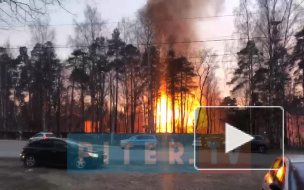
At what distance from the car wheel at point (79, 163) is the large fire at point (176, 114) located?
32.9 meters

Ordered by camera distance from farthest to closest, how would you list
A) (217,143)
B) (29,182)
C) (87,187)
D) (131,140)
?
(131,140), (217,143), (29,182), (87,187)

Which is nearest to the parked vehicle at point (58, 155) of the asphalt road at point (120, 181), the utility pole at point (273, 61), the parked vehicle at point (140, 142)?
the asphalt road at point (120, 181)

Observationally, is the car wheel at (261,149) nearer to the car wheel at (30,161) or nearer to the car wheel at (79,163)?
the car wheel at (79,163)

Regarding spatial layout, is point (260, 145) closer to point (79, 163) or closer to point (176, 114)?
point (79, 163)

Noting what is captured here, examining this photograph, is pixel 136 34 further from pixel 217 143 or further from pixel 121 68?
pixel 217 143

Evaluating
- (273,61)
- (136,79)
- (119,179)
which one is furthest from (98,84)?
(119,179)

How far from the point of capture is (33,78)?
51625 millimetres

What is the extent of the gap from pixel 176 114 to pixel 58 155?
42.9 metres

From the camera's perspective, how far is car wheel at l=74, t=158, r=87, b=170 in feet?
42.8

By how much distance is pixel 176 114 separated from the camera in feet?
183

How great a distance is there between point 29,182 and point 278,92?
25323 mm

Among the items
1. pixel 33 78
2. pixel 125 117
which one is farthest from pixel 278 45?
pixel 33 78

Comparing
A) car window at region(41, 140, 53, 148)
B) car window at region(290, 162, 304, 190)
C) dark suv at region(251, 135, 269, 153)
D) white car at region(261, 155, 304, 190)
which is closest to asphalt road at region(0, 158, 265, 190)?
car window at region(41, 140, 53, 148)

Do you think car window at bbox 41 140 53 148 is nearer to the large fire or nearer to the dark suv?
the dark suv
